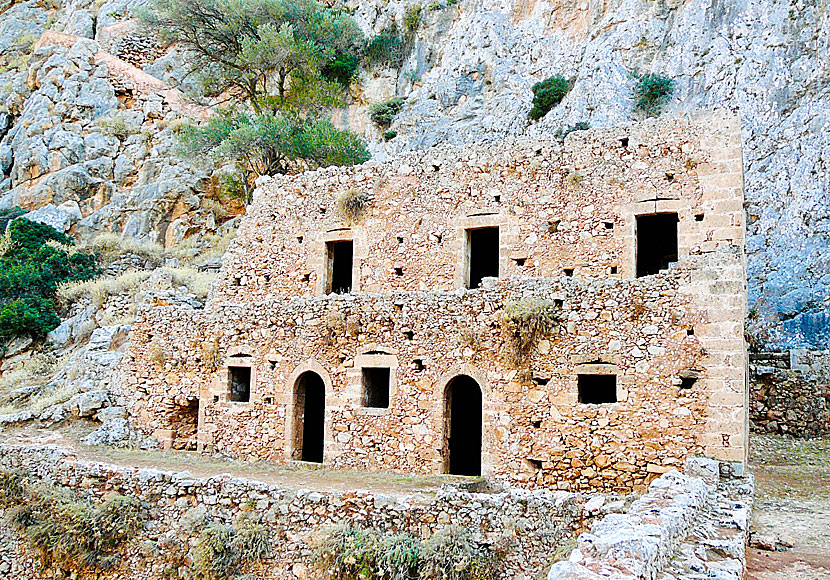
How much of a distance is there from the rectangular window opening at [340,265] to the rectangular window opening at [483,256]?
3258 millimetres

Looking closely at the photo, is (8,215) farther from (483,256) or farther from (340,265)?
(483,256)

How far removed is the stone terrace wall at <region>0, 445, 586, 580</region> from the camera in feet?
28.7

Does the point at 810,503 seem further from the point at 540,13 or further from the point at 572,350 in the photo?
the point at 540,13

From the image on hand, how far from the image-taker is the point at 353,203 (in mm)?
17703

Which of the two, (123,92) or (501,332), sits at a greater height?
(123,92)

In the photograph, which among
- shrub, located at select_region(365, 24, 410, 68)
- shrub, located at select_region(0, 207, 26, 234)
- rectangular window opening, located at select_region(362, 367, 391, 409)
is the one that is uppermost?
shrub, located at select_region(365, 24, 410, 68)

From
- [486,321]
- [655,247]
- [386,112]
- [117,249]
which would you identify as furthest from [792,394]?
[117,249]

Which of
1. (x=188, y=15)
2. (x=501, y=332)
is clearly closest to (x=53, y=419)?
(x=501, y=332)

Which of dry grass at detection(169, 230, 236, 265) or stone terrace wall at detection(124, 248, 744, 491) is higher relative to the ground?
dry grass at detection(169, 230, 236, 265)

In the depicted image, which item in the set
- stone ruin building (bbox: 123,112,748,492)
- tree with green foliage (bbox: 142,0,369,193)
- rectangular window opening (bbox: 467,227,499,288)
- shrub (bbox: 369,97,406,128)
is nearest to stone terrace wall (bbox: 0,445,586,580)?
stone ruin building (bbox: 123,112,748,492)

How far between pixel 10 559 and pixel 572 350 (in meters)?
11.0

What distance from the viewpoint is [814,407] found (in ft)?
55.2

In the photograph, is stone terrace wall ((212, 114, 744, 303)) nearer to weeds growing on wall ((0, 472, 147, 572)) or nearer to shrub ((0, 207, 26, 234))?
weeds growing on wall ((0, 472, 147, 572))

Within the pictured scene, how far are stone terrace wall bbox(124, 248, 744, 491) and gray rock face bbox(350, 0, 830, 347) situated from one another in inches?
497
